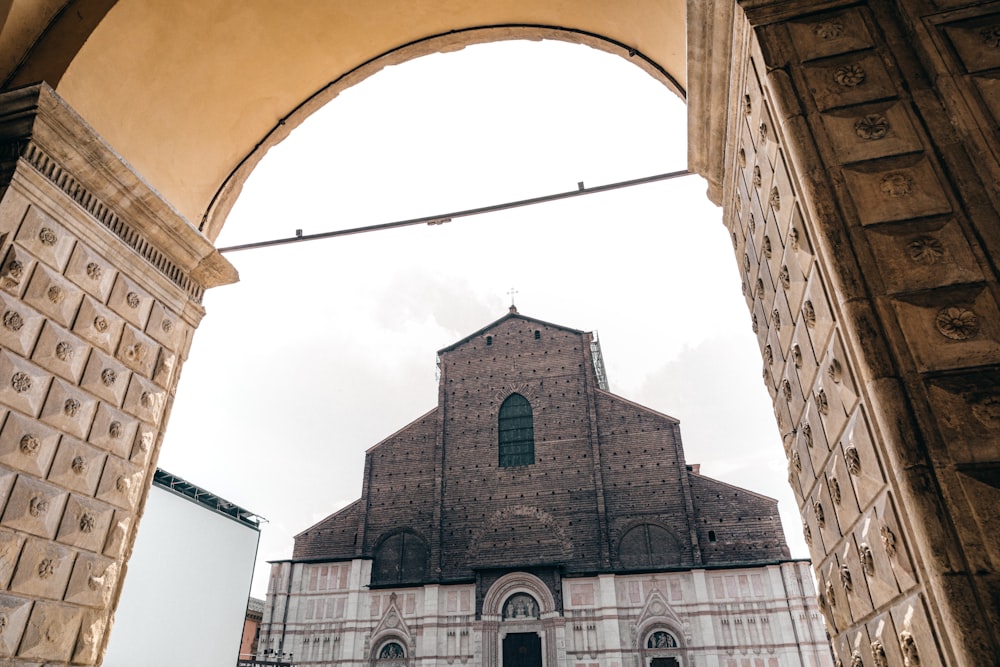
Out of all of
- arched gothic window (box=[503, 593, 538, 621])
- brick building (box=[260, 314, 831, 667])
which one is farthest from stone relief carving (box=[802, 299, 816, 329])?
arched gothic window (box=[503, 593, 538, 621])

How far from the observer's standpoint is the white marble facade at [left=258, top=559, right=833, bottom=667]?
19078mm

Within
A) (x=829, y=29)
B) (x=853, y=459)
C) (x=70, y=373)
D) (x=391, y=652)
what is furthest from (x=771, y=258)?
(x=391, y=652)

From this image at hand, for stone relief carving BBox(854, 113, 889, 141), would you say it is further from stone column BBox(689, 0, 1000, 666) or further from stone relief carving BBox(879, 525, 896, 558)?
stone relief carving BBox(879, 525, 896, 558)

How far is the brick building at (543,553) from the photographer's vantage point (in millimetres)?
19547

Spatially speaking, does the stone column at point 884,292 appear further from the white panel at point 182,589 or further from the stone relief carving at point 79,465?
the white panel at point 182,589

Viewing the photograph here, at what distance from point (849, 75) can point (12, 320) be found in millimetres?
4313

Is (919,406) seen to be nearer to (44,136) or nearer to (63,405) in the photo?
(63,405)

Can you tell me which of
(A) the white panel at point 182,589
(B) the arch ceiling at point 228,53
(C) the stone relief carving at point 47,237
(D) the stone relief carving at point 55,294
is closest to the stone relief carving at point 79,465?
(D) the stone relief carving at point 55,294

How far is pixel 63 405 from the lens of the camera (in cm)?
355

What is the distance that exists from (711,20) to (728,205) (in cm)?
114

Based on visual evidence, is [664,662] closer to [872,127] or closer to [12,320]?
[872,127]

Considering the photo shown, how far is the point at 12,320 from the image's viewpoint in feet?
11.0

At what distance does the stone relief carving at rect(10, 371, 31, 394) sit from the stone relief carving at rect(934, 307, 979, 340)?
13.8 feet

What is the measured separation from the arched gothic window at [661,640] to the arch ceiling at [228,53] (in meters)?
19.2
